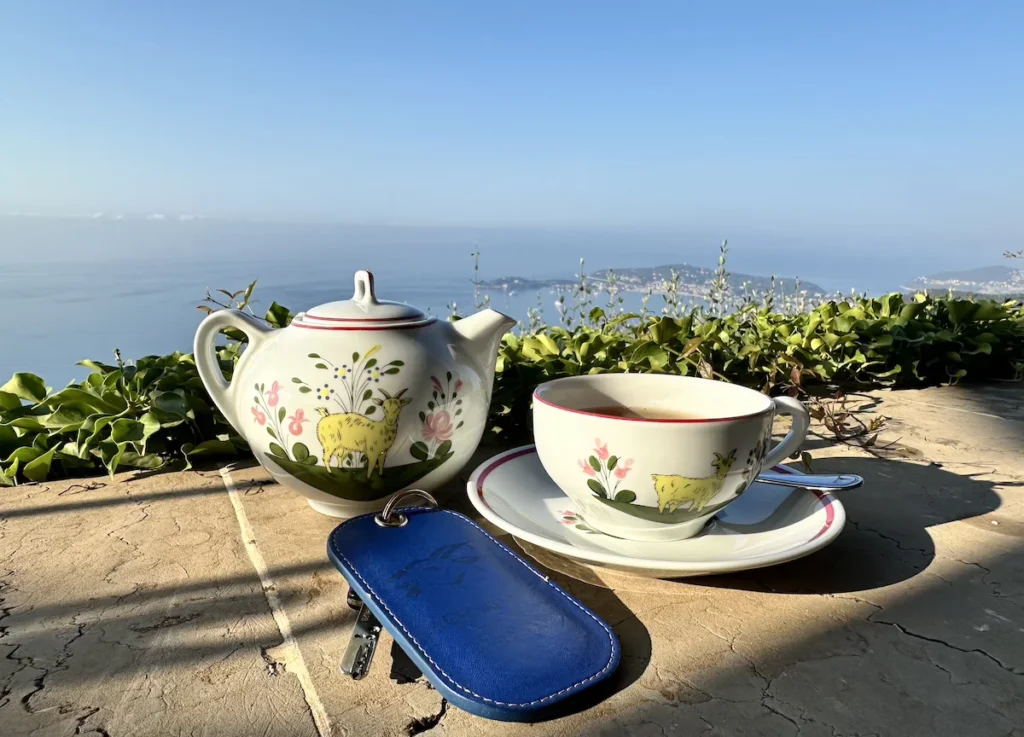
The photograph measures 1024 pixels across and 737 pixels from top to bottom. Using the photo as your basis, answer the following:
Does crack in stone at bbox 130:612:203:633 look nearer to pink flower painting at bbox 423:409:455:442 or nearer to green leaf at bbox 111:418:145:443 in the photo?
pink flower painting at bbox 423:409:455:442

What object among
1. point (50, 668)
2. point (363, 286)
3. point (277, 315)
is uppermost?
point (363, 286)

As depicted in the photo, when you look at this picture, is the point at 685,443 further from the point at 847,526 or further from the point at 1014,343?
the point at 1014,343

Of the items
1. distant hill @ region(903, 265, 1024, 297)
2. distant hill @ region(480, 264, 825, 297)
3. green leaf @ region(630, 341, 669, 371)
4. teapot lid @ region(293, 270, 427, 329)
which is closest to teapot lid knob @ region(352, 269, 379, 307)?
teapot lid @ region(293, 270, 427, 329)

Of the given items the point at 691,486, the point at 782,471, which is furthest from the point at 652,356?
the point at 691,486

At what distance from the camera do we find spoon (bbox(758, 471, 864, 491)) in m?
0.99

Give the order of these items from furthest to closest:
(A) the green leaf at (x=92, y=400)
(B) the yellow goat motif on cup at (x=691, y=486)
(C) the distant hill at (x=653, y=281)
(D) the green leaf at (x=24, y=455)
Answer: (C) the distant hill at (x=653, y=281) < (A) the green leaf at (x=92, y=400) < (D) the green leaf at (x=24, y=455) < (B) the yellow goat motif on cup at (x=691, y=486)

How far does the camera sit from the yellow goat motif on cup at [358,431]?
954 millimetres

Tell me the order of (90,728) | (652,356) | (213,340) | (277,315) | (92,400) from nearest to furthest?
(90,728)
(213,340)
(92,400)
(277,315)
(652,356)

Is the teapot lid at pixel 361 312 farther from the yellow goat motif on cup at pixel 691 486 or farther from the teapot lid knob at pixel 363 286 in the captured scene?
the yellow goat motif on cup at pixel 691 486

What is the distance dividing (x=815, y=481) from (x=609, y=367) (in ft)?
2.14

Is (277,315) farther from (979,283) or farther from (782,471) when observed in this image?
(979,283)

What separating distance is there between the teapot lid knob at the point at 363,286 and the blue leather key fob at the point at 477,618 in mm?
338

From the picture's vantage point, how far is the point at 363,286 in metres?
1.06

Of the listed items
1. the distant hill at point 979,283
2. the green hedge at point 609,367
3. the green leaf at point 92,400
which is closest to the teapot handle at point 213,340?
the green hedge at point 609,367
